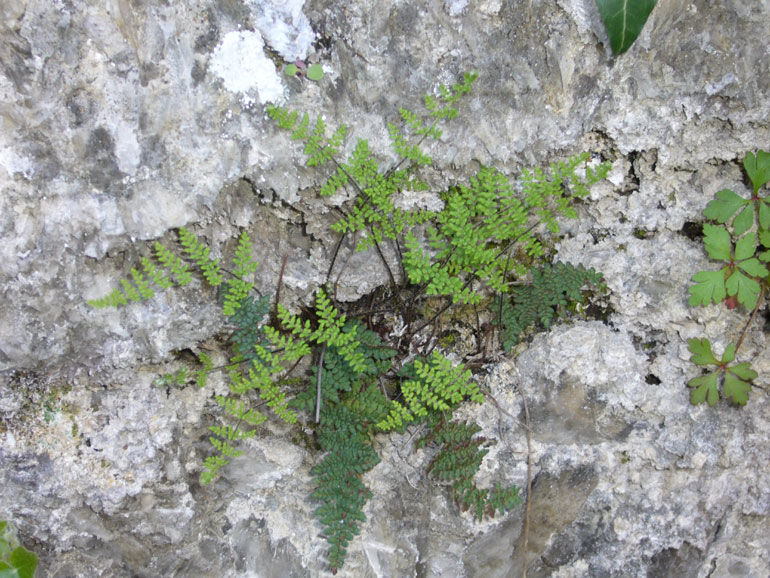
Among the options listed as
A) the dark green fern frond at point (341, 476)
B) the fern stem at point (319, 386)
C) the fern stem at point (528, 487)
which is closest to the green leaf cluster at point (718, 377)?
the fern stem at point (528, 487)

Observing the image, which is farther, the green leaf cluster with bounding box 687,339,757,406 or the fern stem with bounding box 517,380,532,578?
the fern stem with bounding box 517,380,532,578

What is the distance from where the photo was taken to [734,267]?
2.89 m

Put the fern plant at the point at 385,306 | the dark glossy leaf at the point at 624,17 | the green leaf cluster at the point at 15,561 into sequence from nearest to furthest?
1. the green leaf cluster at the point at 15,561
2. the dark glossy leaf at the point at 624,17
3. the fern plant at the point at 385,306

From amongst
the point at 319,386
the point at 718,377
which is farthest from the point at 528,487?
the point at 319,386

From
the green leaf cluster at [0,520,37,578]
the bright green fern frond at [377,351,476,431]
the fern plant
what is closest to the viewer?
the green leaf cluster at [0,520,37,578]

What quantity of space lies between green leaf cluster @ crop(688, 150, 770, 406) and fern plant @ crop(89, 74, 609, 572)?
58 cm

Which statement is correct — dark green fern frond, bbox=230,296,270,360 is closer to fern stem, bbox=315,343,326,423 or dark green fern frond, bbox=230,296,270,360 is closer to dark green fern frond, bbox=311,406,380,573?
fern stem, bbox=315,343,326,423

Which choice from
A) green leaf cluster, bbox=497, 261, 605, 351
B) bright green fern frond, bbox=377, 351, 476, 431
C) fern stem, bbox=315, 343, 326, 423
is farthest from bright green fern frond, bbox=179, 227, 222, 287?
green leaf cluster, bbox=497, 261, 605, 351

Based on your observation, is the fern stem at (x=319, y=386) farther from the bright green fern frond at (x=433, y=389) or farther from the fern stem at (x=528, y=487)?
the fern stem at (x=528, y=487)

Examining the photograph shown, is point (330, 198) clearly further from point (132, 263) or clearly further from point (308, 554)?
point (308, 554)

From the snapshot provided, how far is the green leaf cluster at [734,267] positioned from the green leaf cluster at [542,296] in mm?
556

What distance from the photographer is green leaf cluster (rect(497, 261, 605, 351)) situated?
119 inches

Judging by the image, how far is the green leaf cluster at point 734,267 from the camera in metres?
2.85

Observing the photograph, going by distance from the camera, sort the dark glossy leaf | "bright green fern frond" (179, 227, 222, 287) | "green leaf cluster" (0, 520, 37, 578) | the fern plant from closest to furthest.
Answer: "green leaf cluster" (0, 520, 37, 578) → the dark glossy leaf → "bright green fern frond" (179, 227, 222, 287) → the fern plant
